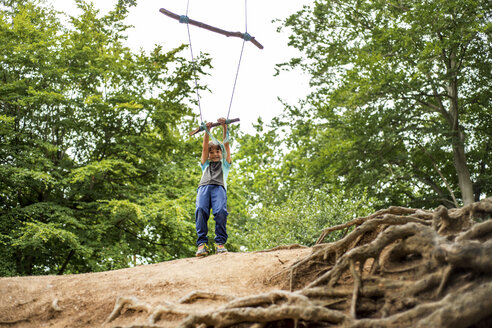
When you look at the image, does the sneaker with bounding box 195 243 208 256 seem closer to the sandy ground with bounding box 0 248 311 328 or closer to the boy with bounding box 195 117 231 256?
the boy with bounding box 195 117 231 256

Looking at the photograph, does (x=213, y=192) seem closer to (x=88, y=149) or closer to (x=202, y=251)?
(x=202, y=251)

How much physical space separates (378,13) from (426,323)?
14735 mm

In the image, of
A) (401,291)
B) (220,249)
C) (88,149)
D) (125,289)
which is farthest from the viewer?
(88,149)

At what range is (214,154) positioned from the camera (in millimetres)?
7023

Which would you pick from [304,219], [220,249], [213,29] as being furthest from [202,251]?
[304,219]

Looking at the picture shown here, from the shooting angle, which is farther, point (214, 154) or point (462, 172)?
point (462, 172)

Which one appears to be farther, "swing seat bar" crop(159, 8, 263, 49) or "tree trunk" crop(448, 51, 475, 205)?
"tree trunk" crop(448, 51, 475, 205)

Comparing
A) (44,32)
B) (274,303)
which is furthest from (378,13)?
(274,303)

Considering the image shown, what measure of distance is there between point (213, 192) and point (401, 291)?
4.05m

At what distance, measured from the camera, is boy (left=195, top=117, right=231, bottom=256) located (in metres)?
6.74

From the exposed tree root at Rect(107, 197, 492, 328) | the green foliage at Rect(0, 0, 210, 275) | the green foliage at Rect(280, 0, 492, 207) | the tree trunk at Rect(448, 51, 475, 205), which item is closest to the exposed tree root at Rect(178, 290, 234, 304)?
the exposed tree root at Rect(107, 197, 492, 328)

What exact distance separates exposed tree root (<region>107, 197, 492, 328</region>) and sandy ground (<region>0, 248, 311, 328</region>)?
0.44m

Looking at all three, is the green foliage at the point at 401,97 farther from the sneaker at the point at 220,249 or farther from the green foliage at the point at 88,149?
the sneaker at the point at 220,249

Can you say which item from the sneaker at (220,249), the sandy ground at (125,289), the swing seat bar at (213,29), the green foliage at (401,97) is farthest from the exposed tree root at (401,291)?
the green foliage at (401,97)
